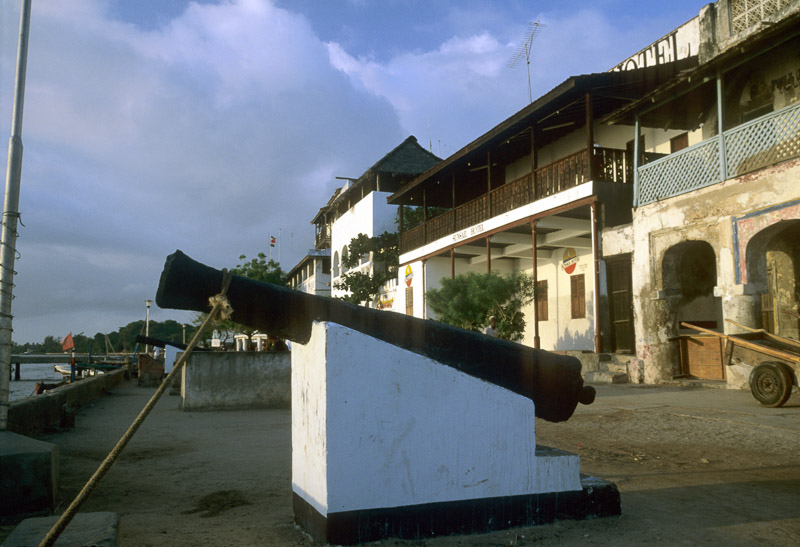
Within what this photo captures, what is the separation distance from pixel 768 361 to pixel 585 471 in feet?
15.2

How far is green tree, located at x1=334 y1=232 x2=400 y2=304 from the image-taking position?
86.8ft

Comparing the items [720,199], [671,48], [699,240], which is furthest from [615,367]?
[671,48]

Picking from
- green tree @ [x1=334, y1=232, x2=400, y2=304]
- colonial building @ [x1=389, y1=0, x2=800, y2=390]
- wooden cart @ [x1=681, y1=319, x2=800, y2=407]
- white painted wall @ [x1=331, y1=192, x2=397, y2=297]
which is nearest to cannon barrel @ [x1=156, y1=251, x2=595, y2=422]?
wooden cart @ [x1=681, y1=319, x2=800, y2=407]

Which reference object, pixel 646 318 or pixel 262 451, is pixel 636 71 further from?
pixel 262 451

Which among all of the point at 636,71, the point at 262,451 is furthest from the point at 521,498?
the point at 636,71

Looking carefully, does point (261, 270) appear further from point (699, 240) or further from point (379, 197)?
point (699, 240)

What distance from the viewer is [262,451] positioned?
228 inches

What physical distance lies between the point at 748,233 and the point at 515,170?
10.7m

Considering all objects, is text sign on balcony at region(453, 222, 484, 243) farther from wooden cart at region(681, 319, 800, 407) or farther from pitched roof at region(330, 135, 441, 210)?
pitched roof at region(330, 135, 441, 210)

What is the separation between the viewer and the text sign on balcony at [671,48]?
510 inches

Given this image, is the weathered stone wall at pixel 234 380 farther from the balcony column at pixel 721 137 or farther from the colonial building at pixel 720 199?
the balcony column at pixel 721 137

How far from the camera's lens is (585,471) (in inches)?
177

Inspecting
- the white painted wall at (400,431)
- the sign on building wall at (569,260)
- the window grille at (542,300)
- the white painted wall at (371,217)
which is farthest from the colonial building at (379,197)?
the white painted wall at (400,431)

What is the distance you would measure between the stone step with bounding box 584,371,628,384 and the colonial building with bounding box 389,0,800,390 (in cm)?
62
